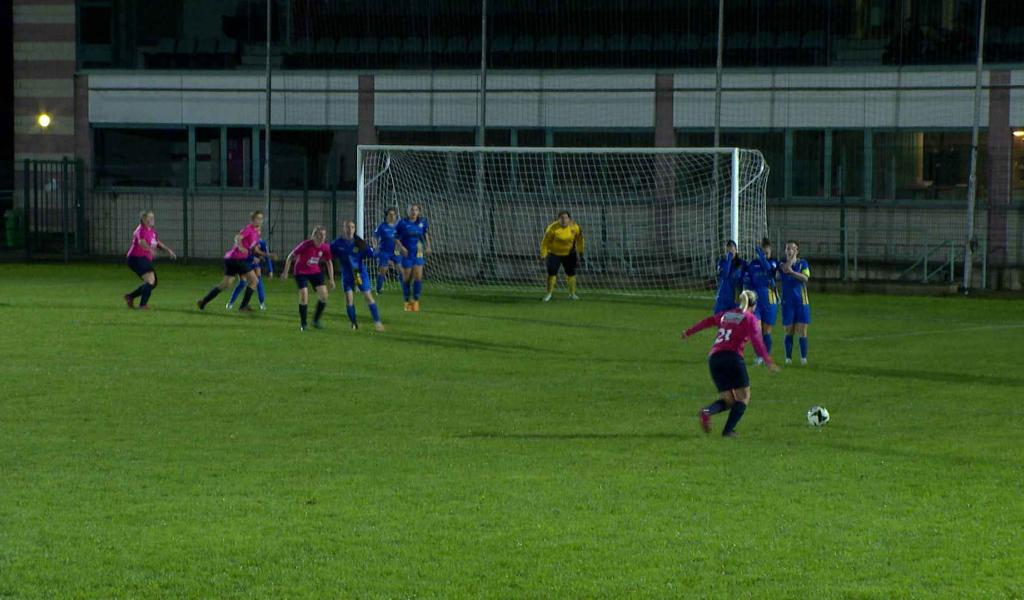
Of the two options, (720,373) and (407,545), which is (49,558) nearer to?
(407,545)

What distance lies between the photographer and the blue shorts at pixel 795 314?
1927 cm

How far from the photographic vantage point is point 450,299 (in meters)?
29.4

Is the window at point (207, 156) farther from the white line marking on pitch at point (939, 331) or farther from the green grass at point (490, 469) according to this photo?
the white line marking on pitch at point (939, 331)

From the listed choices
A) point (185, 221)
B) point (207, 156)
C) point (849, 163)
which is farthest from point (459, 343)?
point (207, 156)

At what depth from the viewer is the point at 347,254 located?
22.6 metres

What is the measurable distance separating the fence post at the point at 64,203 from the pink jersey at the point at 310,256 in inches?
679

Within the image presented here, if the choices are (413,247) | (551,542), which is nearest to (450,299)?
(413,247)

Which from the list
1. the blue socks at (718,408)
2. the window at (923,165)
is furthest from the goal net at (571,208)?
the blue socks at (718,408)

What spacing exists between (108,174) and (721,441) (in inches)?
1211

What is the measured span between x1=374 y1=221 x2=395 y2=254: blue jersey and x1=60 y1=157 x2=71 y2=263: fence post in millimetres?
13310

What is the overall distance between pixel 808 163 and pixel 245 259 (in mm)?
16137

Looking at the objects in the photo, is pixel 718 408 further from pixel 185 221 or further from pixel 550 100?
pixel 185 221

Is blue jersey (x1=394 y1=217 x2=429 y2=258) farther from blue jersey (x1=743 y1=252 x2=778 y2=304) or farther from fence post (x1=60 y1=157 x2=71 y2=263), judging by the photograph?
fence post (x1=60 y1=157 x2=71 y2=263)

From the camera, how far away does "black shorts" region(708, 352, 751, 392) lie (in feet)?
44.1
